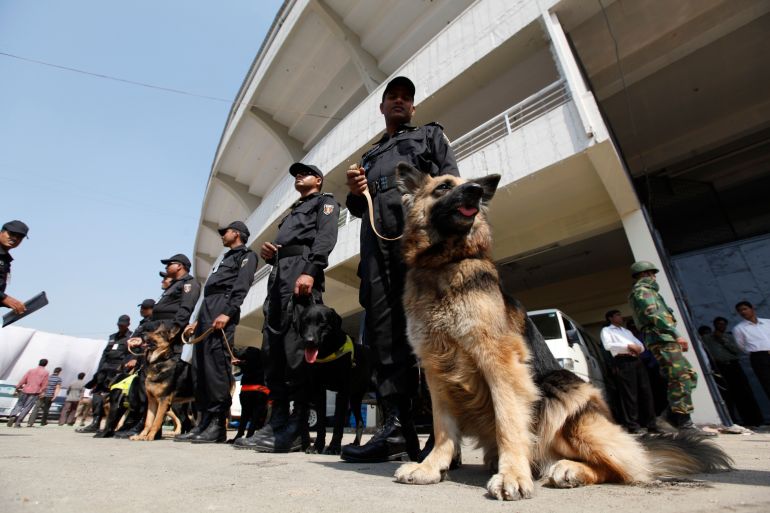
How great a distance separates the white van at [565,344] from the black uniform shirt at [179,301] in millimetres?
5019

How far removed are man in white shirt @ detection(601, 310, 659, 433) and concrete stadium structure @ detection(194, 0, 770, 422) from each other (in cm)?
67

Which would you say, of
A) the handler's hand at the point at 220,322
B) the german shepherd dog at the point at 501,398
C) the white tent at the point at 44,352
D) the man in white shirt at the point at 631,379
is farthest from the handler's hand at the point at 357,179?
the white tent at the point at 44,352

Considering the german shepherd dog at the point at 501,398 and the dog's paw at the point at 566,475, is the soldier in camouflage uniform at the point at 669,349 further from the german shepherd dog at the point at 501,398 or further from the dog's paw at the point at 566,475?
the dog's paw at the point at 566,475

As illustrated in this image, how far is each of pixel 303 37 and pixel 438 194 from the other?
1319cm

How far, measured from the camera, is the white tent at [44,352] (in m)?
17.8

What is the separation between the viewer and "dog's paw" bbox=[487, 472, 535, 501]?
1.33 meters

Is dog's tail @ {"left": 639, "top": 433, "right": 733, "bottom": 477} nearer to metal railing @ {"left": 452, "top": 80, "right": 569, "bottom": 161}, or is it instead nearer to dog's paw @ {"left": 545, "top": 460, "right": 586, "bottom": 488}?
dog's paw @ {"left": 545, "top": 460, "right": 586, "bottom": 488}

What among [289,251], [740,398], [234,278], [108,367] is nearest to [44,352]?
[108,367]

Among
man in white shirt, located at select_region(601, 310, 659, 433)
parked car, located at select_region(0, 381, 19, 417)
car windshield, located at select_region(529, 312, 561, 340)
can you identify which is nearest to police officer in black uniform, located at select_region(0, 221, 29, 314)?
car windshield, located at select_region(529, 312, 561, 340)

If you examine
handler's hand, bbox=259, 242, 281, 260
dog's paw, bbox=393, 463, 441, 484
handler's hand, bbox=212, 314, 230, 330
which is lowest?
dog's paw, bbox=393, 463, 441, 484

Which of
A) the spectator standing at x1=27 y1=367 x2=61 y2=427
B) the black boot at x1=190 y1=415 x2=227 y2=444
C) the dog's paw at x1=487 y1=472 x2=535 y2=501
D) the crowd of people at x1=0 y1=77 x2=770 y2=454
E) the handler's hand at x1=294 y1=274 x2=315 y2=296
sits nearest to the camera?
the dog's paw at x1=487 y1=472 x2=535 y2=501

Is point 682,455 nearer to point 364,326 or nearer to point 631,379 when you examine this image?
point 364,326

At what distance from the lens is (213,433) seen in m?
4.13

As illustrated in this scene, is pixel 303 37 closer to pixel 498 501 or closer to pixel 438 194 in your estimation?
pixel 438 194
